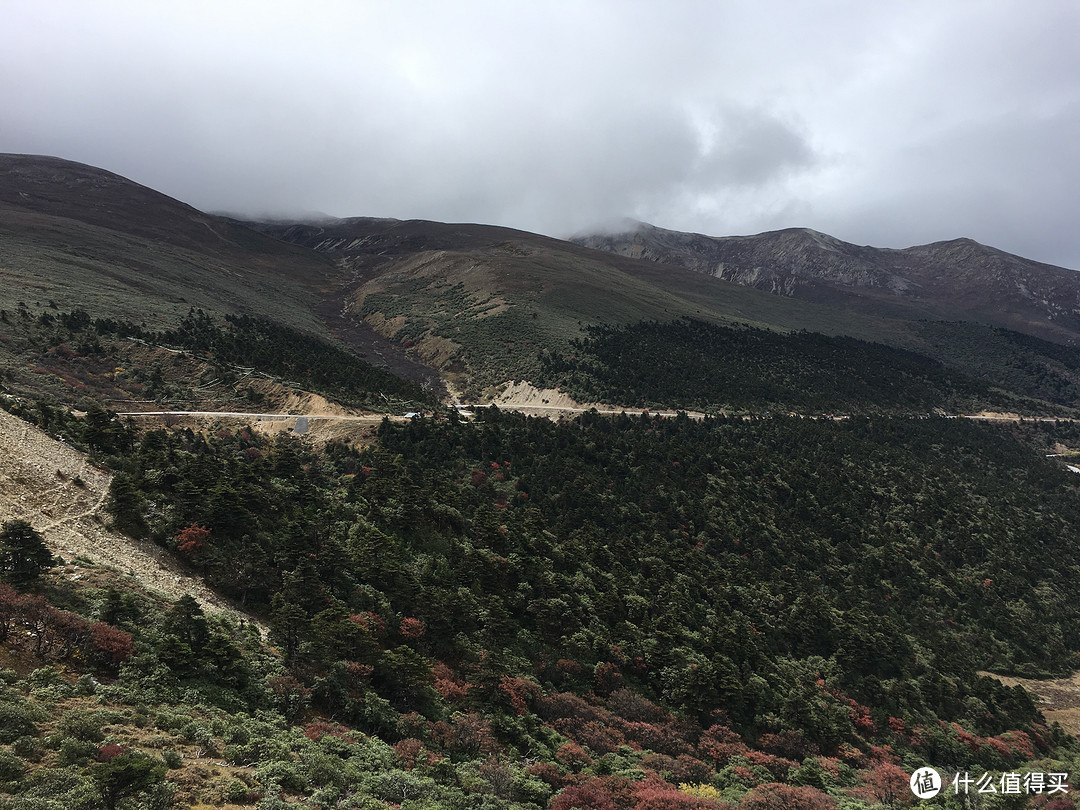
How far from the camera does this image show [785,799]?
739 inches

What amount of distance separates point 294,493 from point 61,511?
11.3 meters

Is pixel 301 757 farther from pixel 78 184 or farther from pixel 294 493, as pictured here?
pixel 78 184

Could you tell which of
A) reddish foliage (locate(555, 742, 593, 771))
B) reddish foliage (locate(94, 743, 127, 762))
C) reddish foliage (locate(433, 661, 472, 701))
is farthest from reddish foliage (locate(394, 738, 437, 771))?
reddish foliage (locate(94, 743, 127, 762))

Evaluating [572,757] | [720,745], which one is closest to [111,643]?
[572,757]

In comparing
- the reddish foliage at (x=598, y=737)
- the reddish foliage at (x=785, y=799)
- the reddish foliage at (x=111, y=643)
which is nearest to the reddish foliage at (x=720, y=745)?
the reddish foliage at (x=785, y=799)

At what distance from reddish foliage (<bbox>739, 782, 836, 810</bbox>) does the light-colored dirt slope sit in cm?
2046

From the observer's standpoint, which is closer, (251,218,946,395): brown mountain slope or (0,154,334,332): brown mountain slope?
(0,154,334,332): brown mountain slope

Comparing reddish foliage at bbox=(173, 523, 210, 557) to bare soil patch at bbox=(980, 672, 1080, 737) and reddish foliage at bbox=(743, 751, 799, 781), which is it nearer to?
reddish foliage at bbox=(743, 751, 799, 781)

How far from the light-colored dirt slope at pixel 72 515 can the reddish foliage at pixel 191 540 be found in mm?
673

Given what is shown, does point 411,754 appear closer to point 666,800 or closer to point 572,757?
point 572,757

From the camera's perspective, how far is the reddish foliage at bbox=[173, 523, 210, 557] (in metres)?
22.8

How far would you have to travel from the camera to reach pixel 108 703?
1395 cm

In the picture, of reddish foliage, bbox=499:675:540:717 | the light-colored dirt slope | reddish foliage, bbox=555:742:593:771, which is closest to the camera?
reddish foliage, bbox=555:742:593:771

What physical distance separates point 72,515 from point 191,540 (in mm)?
4651
